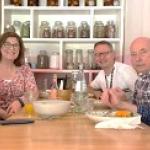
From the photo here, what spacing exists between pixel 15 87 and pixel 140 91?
1123mm

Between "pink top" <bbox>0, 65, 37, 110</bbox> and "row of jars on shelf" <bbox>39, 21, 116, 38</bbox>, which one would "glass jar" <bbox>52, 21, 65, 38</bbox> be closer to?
"row of jars on shelf" <bbox>39, 21, 116, 38</bbox>

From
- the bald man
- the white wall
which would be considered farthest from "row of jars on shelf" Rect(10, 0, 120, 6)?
the bald man

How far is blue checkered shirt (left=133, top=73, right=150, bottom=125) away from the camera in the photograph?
7.54ft

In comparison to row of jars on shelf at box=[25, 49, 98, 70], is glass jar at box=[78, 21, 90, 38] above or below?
above

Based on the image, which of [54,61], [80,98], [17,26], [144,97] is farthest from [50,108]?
[17,26]

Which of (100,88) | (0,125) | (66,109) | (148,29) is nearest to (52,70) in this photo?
(100,88)

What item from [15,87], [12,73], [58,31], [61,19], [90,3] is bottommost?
[15,87]

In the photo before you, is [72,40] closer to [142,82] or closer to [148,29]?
[148,29]

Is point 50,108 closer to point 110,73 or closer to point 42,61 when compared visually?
point 110,73

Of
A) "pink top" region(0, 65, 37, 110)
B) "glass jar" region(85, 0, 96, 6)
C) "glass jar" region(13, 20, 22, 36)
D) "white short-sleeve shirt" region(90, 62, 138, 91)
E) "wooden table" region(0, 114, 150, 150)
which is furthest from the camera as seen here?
"glass jar" region(13, 20, 22, 36)

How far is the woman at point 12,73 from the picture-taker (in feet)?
10.2

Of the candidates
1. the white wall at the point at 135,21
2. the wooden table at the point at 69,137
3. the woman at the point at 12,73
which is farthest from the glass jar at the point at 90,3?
the wooden table at the point at 69,137

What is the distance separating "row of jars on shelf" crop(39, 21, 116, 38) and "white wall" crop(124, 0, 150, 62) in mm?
149

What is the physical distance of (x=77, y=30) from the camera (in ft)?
13.2
